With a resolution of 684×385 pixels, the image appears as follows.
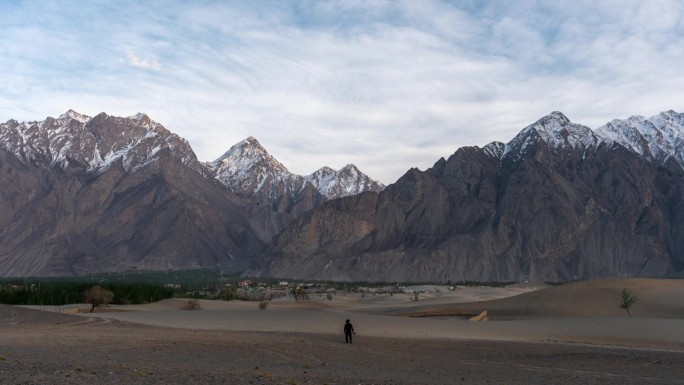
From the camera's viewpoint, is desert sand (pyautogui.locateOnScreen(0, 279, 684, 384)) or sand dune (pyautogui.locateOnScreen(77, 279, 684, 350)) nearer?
desert sand (pyautogui.locateOnScreen(0, 279, 684, 384))

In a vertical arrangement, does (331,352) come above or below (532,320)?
below

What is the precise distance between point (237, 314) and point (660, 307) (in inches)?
1731

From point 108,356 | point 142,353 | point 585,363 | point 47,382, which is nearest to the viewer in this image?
point 47,382

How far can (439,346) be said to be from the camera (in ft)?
135

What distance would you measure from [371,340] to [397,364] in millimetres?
14656

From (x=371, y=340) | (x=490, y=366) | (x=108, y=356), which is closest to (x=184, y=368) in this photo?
(x=108, y=356)

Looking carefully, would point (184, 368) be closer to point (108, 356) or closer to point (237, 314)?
point (108, 356)

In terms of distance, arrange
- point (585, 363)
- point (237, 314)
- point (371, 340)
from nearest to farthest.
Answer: point (585, 363) < point (371, 340) < point (237, 314)

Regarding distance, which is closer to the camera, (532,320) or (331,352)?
(331,352)

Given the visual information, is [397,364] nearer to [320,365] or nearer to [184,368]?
[320,365]

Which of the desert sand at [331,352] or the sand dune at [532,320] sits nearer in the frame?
the desert sand at [331,352]

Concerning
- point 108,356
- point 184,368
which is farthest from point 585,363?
point 108,356

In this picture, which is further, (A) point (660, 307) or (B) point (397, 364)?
(A) point (660, 307)

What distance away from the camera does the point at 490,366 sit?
30.7 metres
